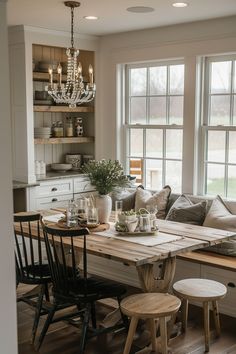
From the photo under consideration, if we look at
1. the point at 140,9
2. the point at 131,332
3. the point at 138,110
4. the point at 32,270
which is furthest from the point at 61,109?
the point at 131,332

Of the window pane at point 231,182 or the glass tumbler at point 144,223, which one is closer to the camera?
the glass tumbler at point 144,223

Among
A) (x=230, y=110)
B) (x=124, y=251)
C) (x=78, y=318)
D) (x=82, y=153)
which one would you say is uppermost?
(x=230, y=110)

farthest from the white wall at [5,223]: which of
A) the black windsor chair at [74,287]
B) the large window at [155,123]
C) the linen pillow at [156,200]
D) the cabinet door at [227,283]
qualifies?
the large window at [155,123]

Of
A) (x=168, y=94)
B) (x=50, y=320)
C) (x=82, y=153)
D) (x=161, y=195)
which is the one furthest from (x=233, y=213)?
(x=82, y=153)

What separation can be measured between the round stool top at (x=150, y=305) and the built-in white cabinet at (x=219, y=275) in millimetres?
902

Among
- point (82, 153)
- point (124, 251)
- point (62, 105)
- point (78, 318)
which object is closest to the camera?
point (124, 251)

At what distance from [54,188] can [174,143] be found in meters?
1.44

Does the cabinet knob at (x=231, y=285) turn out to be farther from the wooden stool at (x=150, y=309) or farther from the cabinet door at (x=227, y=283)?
the wooden stool at (x=150, y=309)

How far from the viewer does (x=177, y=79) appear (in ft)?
18.0

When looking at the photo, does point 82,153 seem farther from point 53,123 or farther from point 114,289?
point 114,289

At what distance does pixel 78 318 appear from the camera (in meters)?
4.05

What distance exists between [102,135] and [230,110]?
1.75m

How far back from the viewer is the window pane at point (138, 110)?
587 cm

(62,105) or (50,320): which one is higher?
(62,105)
